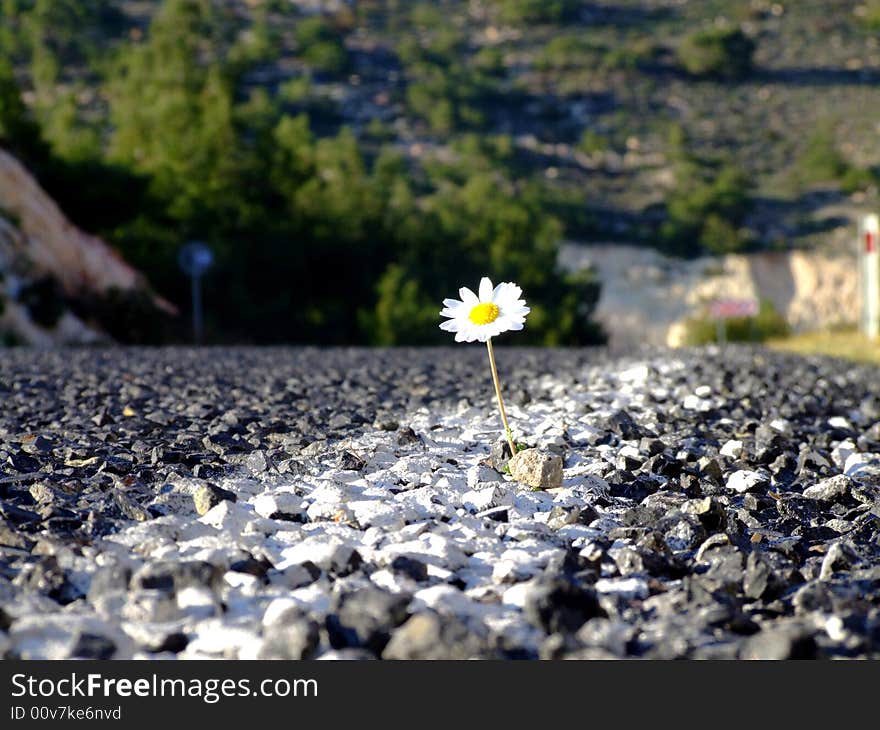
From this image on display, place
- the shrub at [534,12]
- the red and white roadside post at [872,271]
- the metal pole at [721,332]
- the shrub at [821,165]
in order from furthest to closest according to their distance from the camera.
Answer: the shrub at [534,12], the shrub at [821,165], the metal pole at [721,332], the red and white roadside post at [872,271]

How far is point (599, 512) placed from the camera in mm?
2789

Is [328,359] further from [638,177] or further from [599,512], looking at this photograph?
[638,177]

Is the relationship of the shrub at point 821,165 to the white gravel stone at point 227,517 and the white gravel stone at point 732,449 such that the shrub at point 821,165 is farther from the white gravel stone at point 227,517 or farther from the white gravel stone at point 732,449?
the white gravel stone at point 227,517

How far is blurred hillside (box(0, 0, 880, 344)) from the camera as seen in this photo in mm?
19344

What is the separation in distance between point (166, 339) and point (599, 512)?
13375mm

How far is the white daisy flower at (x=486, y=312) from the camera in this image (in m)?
3.02

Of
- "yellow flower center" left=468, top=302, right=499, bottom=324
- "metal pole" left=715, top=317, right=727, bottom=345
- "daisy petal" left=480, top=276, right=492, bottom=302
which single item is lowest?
"yellow flower center" left=468, top=302, right=499, bottom=324

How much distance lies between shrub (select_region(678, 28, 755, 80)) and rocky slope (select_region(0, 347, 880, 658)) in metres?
43.6

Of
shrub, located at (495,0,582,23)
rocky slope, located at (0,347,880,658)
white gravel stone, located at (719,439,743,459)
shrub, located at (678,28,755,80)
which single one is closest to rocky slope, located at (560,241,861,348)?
shrub, located at (678,28,755,80)

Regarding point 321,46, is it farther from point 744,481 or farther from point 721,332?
point 744,481

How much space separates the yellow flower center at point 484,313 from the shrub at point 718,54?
1789 inches

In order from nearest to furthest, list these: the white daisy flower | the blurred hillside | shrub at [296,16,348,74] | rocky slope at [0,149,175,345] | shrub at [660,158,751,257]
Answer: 1. the white daisy flower
2. rocky slope at [0,149,175,345]
3. the blurred hillside
4. shrub at [660,158,751,257]
5. shrub at [296,16,348,74]

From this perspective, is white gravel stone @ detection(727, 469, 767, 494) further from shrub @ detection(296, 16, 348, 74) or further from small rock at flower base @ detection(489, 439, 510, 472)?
shrub @ detection(296, 16, 348, 74)

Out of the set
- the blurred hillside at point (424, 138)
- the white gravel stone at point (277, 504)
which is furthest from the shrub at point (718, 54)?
the white gravel stone at point (277, 504)
